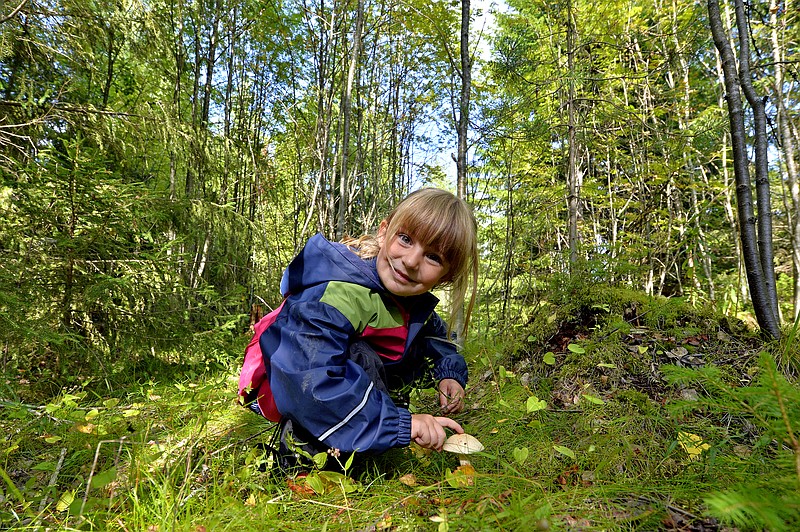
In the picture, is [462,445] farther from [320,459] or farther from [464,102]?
[464,102]

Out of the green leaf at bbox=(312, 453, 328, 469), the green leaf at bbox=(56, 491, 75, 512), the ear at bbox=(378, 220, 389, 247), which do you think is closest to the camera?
the green leaf at bbox=(56, 491, 75, 512)

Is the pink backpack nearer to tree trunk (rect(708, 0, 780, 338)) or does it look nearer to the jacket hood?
the jacket hood

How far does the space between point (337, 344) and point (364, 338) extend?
11.7 inches

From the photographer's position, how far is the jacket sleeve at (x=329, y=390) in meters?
1.36

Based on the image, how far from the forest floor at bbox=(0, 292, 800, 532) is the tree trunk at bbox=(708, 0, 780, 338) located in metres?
0.18

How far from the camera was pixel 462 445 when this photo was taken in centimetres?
141

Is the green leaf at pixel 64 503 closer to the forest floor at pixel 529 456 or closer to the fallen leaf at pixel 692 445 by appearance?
the forest floor at pixel 529 456

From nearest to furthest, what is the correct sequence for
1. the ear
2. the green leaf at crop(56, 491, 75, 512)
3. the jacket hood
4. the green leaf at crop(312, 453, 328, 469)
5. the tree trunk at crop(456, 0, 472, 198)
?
the green leaf at crop(56, 491, 75, 512), the green leaf at crop(312, 453, 328, 469), the jacket hood, the ear, the tree trunk at crop(456, 0, 472, 198)

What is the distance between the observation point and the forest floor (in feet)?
3.34

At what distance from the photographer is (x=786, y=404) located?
2.77 feet

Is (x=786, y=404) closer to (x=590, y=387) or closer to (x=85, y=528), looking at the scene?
(x=590, y=387)

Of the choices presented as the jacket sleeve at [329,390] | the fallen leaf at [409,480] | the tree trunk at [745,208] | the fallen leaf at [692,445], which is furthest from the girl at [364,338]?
the tree trunk at [745,208]

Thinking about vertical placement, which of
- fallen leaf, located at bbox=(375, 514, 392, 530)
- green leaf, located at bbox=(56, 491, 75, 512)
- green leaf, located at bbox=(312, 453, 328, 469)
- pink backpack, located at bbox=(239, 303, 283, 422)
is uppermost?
pink backpack, located at bbox=(239, 303, 283, 422)

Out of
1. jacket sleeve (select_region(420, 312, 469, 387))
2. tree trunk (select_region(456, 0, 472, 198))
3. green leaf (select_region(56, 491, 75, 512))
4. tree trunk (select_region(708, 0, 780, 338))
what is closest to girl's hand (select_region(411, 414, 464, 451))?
jacket sleeve (select_region(420, 312, 469, 387))
